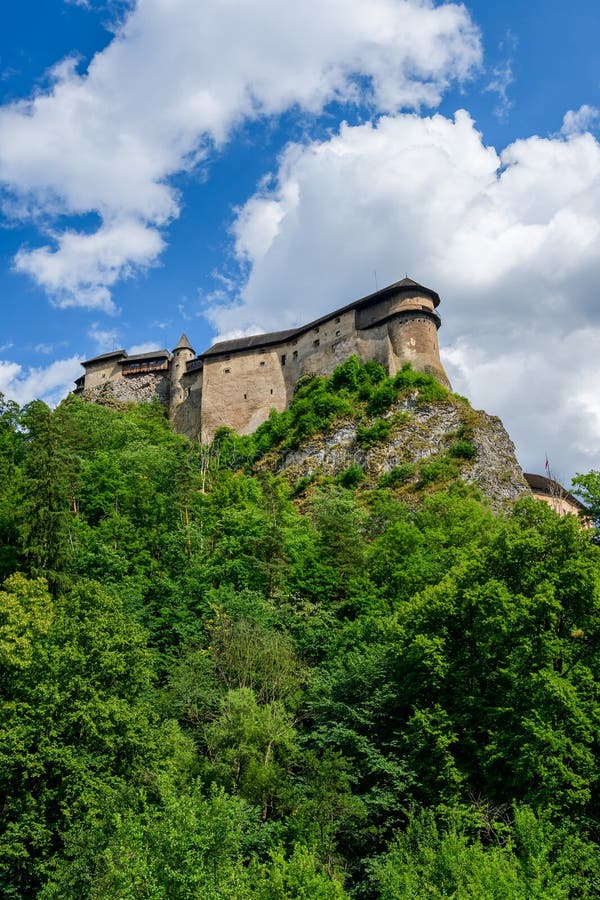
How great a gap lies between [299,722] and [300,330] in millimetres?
55731

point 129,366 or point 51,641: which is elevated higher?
point 129,366

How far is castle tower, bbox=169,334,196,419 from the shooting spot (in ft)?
281

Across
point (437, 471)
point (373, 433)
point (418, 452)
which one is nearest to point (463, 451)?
point (437, 471)

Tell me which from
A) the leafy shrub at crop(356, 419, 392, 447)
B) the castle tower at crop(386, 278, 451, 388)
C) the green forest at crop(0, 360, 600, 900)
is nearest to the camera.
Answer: the green forest at crop(0, 360, 600, 900)

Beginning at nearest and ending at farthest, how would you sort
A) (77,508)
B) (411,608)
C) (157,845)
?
(157,845) < (411,608) < (77,508)

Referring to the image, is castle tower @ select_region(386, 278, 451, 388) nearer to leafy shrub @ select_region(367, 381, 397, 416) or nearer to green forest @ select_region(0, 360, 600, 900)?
leafy shrub @ select_region(367, 381, 397, 416)

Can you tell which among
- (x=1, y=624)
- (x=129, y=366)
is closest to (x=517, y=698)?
(x=1, y=624)

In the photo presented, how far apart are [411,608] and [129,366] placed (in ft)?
229

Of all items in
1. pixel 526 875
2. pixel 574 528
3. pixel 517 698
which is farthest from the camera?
pixel 574 528

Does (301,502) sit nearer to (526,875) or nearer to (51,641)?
(51,641)

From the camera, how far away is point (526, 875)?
17.6 meters

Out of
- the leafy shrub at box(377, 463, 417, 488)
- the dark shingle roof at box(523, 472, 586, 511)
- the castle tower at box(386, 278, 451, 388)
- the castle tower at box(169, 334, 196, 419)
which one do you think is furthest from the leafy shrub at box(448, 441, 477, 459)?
the castle tower at box(169, 334, 196, 419)

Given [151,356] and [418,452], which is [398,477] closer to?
[418,452]

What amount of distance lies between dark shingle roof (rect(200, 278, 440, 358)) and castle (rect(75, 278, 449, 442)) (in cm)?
9
